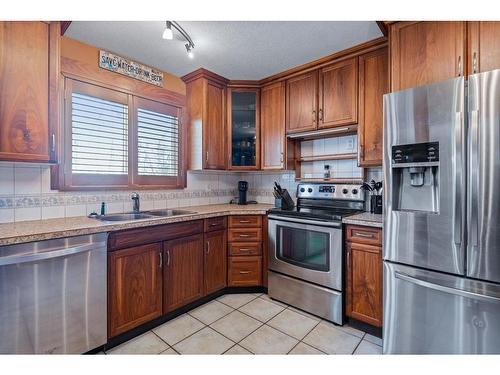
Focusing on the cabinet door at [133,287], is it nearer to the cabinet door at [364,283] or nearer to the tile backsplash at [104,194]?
the tile backsplash at [104,194]

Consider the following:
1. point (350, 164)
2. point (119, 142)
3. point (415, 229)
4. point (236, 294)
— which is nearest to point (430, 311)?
point (415, 229)

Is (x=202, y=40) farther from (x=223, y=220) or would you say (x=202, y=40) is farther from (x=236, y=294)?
(x=236, y=294)

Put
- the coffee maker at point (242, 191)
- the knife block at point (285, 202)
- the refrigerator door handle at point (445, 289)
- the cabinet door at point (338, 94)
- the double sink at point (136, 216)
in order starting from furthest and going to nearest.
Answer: the coffee maker at point (242, 191)
the knife block at point (285, 202)
the cabinet door at point (338, 94)
the double sink at point (136, 216)
the refrigerator door handle at point (445, 289)

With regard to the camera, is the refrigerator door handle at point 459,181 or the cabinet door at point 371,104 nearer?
the refrigerator door handle at point 459,181

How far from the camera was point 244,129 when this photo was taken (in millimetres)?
3066

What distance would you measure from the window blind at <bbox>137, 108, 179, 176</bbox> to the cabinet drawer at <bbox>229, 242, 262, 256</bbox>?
106 centimetres

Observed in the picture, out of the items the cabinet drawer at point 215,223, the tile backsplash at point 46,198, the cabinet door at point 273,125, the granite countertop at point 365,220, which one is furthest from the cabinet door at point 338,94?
the tile backsplash at point 46,198

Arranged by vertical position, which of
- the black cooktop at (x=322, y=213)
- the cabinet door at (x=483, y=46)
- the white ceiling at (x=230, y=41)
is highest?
the white ceiling at (x=230, y=41)

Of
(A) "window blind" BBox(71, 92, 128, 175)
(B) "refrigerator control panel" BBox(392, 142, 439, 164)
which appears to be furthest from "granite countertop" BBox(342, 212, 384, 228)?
(A) "window blind" BBox(71, 92, 128, 175)

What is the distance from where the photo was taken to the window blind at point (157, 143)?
2566 mm

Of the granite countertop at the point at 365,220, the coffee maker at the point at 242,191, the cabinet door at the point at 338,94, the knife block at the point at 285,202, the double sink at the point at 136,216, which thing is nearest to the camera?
the granite countertop at the point at 365,220

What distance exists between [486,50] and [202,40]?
192cm

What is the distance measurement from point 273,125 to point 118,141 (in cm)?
163

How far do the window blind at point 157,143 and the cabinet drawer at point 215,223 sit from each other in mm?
779
